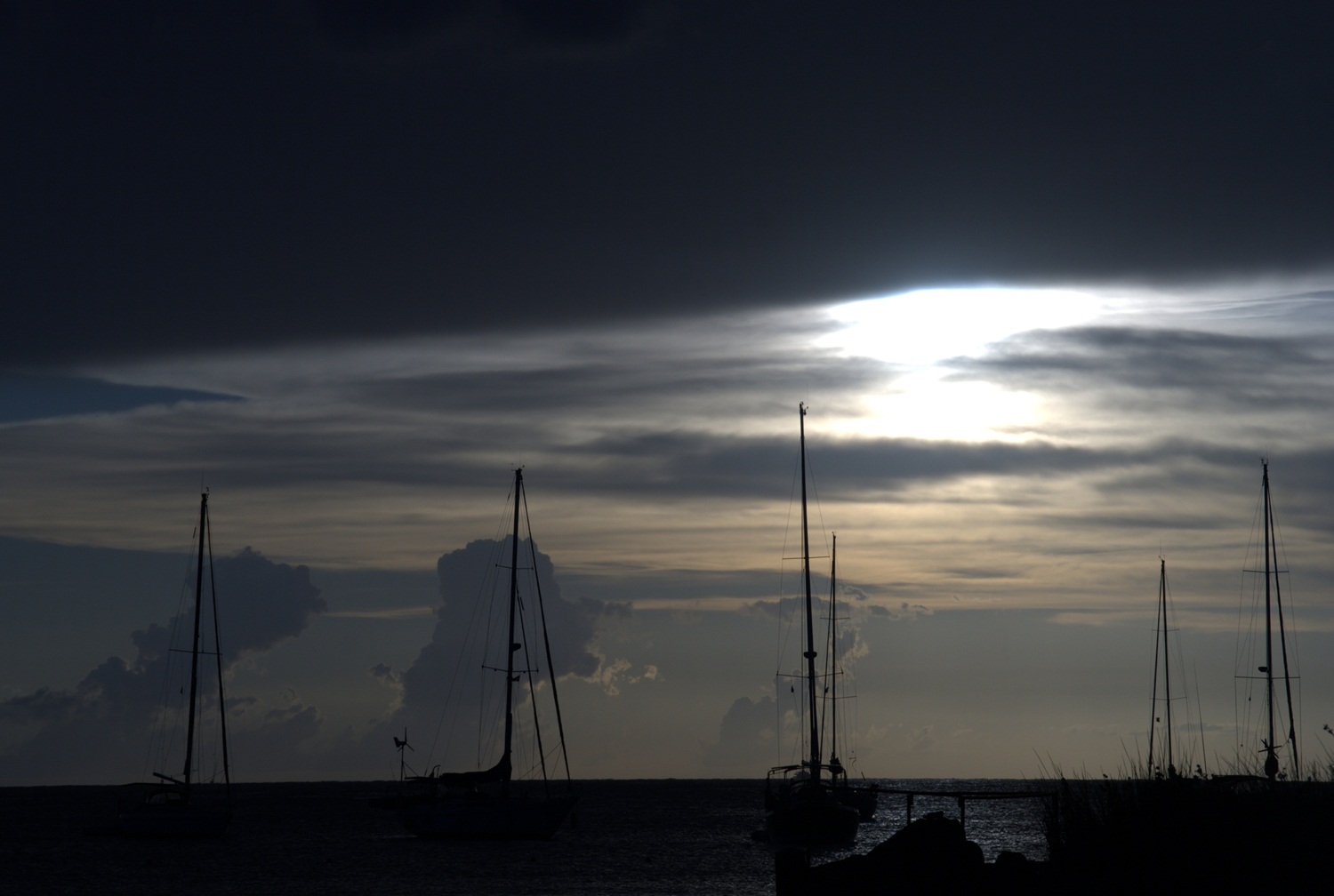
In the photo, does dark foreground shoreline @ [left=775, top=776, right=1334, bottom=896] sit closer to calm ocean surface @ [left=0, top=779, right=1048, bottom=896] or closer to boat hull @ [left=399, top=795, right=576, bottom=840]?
calm ocean surface @ [left=0, top=779, right=1048, bottom=896]

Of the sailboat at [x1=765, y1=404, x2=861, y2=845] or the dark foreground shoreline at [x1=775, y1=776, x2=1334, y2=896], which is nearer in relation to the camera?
the dark foreground shoreline at [x1=775, y1=776, x2=1334, y2=896]

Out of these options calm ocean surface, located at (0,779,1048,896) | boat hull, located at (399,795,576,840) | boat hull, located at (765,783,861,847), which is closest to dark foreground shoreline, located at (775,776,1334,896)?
calm ocean surface, located at (0,779,1048,896)

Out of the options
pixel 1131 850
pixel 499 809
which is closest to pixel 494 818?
pixel 499 809

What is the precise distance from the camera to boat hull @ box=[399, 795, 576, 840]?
3081 inches

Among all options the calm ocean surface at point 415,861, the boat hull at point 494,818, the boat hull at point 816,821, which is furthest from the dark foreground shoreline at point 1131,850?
the boat hull at point 494,818

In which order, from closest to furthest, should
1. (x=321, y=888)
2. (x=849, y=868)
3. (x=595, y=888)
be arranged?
1. (x=849, y=868)
2. (x=595, y=888)
3. (x=321, y=888)

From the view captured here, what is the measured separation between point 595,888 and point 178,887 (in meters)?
23.4

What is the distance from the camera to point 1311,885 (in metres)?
27.8

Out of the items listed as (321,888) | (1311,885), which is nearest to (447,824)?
(321,888)

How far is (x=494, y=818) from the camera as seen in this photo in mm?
78312

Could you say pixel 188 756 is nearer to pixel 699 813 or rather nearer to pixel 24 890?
pixel 24 890

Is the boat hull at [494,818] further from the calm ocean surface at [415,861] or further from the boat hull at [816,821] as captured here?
the boat hull at [816,821]

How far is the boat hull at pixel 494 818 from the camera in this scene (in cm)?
7825

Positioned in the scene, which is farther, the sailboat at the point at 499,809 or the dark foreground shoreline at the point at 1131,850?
the sailboat at the point at 499,809
